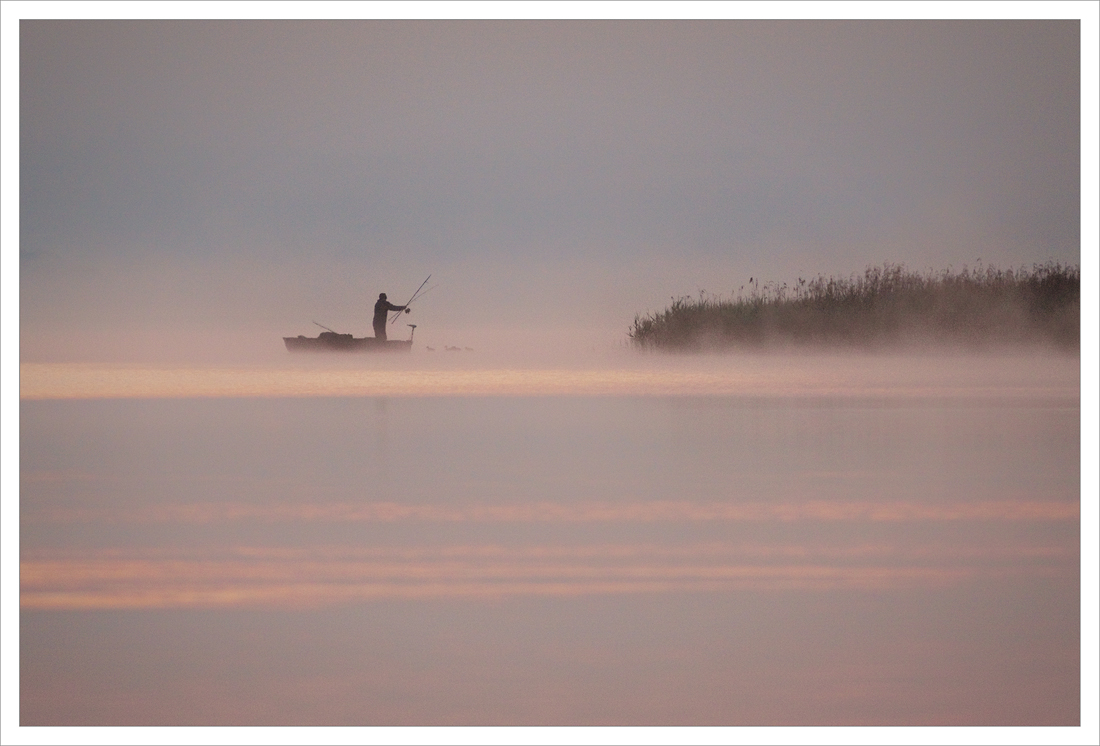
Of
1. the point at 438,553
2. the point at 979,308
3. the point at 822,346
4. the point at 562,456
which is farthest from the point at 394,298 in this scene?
the point at 438,553

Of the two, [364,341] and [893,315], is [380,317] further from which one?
[893,315]

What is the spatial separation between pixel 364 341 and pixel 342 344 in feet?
1.01

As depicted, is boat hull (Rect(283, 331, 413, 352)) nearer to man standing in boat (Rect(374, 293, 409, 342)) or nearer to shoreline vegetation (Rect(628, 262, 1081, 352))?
man standing in boat (Rect(374, 293, 409, 342))

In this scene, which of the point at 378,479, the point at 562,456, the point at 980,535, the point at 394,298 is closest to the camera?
the point at 980,535

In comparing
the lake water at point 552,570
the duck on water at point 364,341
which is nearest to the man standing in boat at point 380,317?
the duck on water at point 364,341

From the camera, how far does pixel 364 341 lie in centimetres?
1188

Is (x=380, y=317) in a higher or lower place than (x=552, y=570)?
higher

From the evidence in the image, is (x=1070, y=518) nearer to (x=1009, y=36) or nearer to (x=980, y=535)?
(x=980, y=535)

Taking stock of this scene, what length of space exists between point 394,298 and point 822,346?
431 cm

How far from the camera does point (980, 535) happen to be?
13.1ft

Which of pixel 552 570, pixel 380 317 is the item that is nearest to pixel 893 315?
pixel 380 317

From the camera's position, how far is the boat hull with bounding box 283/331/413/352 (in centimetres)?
1141

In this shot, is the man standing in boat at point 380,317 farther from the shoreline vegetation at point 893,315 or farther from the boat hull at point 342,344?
the shoreline vegetation at point 893,315

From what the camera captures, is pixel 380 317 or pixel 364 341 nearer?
pixel 364 341
